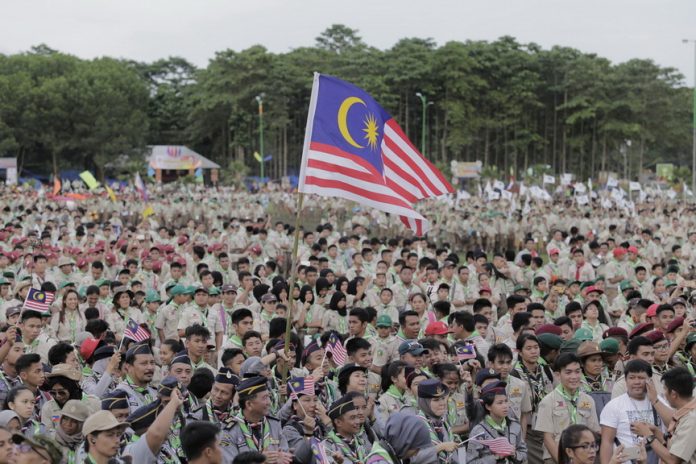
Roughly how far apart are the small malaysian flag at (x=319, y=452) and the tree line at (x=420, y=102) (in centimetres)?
5080

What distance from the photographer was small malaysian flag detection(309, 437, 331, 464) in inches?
215

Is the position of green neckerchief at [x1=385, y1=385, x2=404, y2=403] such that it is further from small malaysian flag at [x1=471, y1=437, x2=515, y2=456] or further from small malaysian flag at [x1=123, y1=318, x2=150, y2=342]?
small malaysian flag at [x1=123, y1=318, x2=150, y2=342]

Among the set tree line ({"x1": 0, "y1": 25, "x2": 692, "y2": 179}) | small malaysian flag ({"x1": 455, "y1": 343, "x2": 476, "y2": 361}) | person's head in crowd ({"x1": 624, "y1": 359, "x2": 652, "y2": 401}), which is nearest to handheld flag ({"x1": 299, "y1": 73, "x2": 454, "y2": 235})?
small malaysian flag ({"x1": 455, "y1": 343, "x2": 476, "y2": 361})

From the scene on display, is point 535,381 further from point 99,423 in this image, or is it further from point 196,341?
point 99,423

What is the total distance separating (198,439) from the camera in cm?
471

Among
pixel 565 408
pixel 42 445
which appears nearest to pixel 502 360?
pixel 565 408

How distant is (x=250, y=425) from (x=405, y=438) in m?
1.08

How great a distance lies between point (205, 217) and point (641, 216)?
1464 cm

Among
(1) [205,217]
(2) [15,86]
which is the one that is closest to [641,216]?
(1) [205,217]

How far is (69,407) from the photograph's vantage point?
5.43 m

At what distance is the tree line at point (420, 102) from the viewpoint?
56312 mm

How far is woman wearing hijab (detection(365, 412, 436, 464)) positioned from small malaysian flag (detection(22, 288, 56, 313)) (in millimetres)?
4394

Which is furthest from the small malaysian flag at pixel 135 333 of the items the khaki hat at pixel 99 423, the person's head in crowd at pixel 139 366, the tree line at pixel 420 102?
the tree line at pixel 420 102

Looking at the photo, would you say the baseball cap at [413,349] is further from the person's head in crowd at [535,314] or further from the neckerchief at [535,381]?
the person's head in crowd at [535,314]
